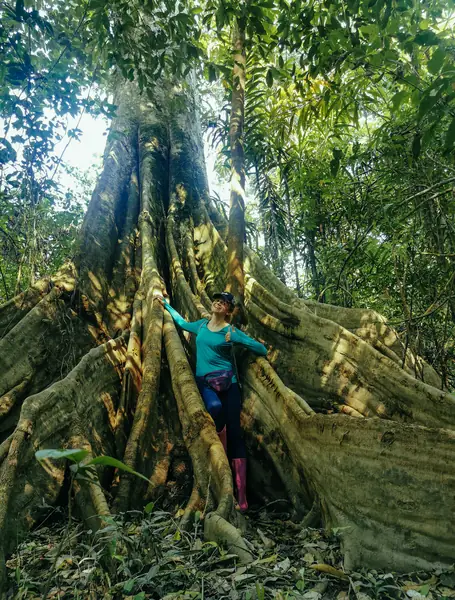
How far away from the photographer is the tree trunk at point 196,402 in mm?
2148

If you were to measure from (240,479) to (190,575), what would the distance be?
1252 millimetres

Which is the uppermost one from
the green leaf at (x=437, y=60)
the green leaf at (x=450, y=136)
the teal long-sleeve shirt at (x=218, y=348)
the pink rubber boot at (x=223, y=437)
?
the green leaf at (x=437, y=60)

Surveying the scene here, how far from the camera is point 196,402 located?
3145 millimetres

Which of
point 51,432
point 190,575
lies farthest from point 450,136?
point 51,432

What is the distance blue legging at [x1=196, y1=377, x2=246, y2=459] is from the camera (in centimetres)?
325

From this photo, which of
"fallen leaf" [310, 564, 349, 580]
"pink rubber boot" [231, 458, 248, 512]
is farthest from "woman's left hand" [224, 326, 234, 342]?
"fallen leaf" [310, 564, 349, 580]

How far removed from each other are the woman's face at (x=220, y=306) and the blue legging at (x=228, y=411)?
21.8 inches

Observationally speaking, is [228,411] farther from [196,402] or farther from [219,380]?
[196,402]

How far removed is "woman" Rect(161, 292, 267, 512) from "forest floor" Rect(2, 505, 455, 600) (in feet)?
3.49

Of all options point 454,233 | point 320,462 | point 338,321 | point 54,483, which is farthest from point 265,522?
point 454,233

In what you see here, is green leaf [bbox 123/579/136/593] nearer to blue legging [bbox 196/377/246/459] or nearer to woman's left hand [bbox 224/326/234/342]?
blue legging [bbox 196/377/246/459]

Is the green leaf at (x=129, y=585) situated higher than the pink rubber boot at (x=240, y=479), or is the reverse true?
the pink rubber boot at (x=240, y=479)

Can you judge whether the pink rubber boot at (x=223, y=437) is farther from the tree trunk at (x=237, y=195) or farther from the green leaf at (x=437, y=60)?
the green leaf at (x=437, y=60)

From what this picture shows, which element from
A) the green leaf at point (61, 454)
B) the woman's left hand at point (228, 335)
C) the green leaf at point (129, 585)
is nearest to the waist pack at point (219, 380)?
the woman's left hand at point (228, 335)
